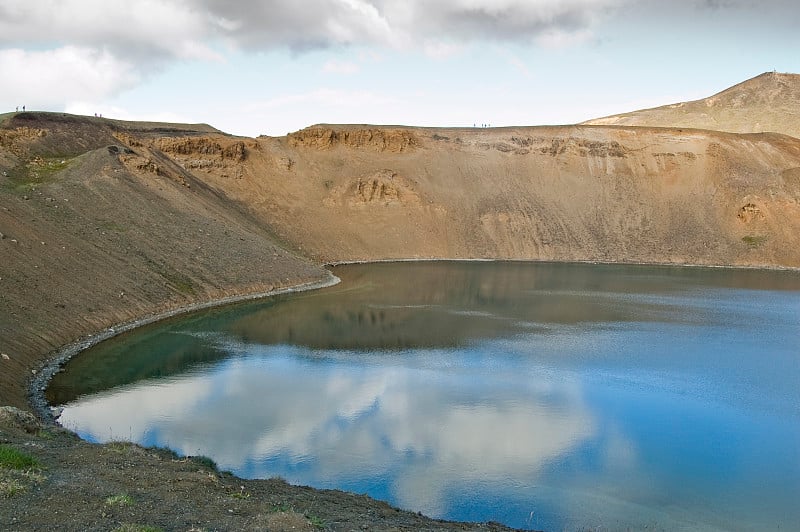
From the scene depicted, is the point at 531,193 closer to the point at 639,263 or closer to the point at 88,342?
the point at 639,263

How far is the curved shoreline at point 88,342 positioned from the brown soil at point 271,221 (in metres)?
0.27

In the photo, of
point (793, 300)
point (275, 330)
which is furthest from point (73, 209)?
point (793, 300)

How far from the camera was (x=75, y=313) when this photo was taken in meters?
28.2

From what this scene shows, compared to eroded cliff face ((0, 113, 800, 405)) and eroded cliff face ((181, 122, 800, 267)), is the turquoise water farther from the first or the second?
eroded cliff face ((181, 122, 800, 267))

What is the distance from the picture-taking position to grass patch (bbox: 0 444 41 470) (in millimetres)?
10234

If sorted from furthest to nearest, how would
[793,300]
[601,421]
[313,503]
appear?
[793,300] → [601,421] → [313,503]

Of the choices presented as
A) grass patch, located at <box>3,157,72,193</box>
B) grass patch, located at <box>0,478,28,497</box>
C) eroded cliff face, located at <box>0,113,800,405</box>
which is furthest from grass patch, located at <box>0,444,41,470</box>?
grass patch, located at <box>3,157,72,193</box>

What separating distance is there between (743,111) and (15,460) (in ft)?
430

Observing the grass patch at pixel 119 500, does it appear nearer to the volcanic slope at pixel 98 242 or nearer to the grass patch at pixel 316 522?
the grass patch at pixel 316 522

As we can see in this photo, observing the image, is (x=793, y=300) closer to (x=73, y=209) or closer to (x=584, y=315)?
(x=584, y=315)

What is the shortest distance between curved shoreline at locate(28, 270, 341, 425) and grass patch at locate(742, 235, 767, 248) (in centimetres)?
4522

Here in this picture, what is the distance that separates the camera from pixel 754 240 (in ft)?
220

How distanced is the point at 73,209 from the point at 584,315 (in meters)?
28.9

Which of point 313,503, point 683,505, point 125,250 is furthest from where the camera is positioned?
point 125,250
